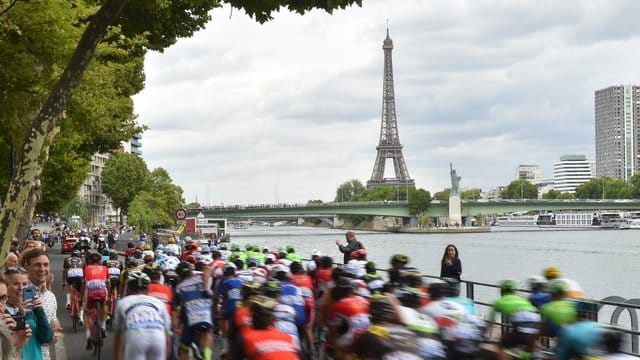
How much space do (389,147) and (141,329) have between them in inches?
6411

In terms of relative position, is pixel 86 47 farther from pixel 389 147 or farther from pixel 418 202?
pixel 389 147

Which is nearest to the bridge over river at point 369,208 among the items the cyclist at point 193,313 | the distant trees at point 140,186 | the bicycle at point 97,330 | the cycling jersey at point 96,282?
the distant trees at point 140,186

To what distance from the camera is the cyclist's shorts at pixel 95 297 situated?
543 inches

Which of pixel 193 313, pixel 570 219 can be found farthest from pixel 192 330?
pixel 570 219

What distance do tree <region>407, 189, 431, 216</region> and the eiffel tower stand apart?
42626 millimetres

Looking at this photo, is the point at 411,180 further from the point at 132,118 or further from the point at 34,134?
the point at 34,134

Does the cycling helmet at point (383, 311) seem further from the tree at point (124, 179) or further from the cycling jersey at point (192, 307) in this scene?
the tree at point (124, 179)

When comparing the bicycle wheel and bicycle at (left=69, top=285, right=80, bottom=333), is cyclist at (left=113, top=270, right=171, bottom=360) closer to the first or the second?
the bicycle wheel

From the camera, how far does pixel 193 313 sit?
1100cm

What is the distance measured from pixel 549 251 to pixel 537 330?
63578mm

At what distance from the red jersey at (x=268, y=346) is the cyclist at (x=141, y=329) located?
5.37ft

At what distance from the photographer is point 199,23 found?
12.9 metres

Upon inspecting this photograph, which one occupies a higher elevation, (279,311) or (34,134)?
(34,134)

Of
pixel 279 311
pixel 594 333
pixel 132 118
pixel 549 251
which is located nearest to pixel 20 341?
pixel 279 311
